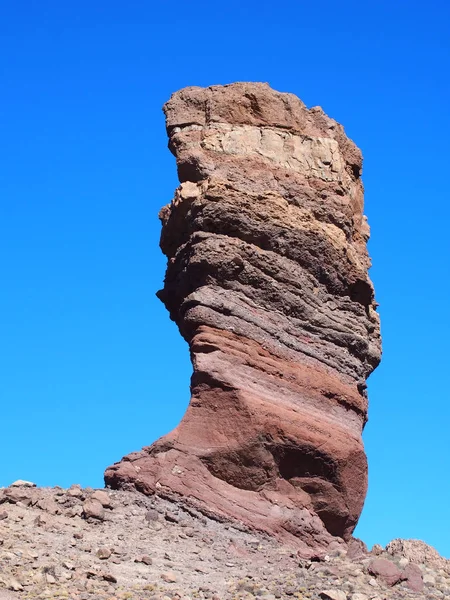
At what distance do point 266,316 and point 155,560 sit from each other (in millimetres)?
6121

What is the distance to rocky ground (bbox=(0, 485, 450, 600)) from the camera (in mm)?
17984

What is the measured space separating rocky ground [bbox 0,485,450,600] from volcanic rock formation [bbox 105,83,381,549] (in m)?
0.65

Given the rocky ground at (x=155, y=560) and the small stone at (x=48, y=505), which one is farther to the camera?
the small stone at (x=48, y=505)

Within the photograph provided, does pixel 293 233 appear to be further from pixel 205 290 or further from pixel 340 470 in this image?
pixel 340 470

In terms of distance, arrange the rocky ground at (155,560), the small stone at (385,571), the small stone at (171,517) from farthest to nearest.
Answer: the small stone at (171,517)
the small stone at (385,571)
the rocky ground at (155,560)

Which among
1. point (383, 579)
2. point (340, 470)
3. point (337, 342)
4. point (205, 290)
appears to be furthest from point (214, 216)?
point (383, 579)

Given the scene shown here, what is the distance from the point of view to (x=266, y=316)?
23344 millimetres

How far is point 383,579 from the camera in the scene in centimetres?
2023

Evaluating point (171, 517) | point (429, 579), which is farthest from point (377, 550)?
point (171, 517)

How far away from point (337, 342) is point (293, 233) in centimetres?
250

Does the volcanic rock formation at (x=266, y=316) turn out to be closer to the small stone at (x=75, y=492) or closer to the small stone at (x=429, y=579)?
the small stone at (x=75, y=492)

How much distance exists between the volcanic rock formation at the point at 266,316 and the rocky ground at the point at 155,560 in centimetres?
65

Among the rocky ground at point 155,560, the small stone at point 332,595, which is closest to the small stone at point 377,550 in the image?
the rocky ground at point 155,560

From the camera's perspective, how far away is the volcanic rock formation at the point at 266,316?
21.8m
